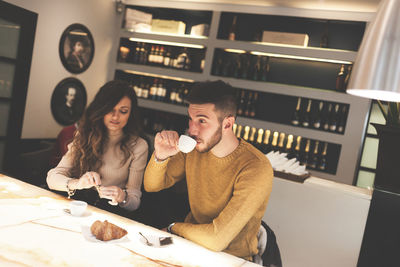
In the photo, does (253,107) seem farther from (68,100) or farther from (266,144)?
(68,100)

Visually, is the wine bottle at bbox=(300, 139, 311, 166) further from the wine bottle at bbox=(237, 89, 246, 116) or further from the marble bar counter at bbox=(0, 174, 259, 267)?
the marble bar counter at bbox=(0, 174, 259, 267)

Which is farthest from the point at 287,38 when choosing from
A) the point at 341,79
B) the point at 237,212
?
the point at 237,212

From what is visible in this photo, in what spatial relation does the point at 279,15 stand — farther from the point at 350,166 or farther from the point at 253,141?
the point at 350,166

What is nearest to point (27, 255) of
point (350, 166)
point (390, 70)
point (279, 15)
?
point (390, 70)

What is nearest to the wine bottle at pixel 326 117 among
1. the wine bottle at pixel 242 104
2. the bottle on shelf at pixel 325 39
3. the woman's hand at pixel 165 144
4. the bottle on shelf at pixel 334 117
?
the bottle on shelf at pixel 334 117

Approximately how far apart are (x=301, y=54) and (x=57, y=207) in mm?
3162

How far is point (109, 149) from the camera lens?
224cm

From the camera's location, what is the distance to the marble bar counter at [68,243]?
1026 mm

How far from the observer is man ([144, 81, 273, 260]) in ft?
5.10

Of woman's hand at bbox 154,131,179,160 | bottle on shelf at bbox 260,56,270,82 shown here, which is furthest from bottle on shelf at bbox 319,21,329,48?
woman's hand at bbox 154,131,179,160

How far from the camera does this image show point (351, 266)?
2221 mm

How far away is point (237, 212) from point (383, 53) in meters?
0.82

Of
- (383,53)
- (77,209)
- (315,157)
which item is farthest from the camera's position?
(315,157)

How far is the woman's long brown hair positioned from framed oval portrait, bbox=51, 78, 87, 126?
2.24 m
